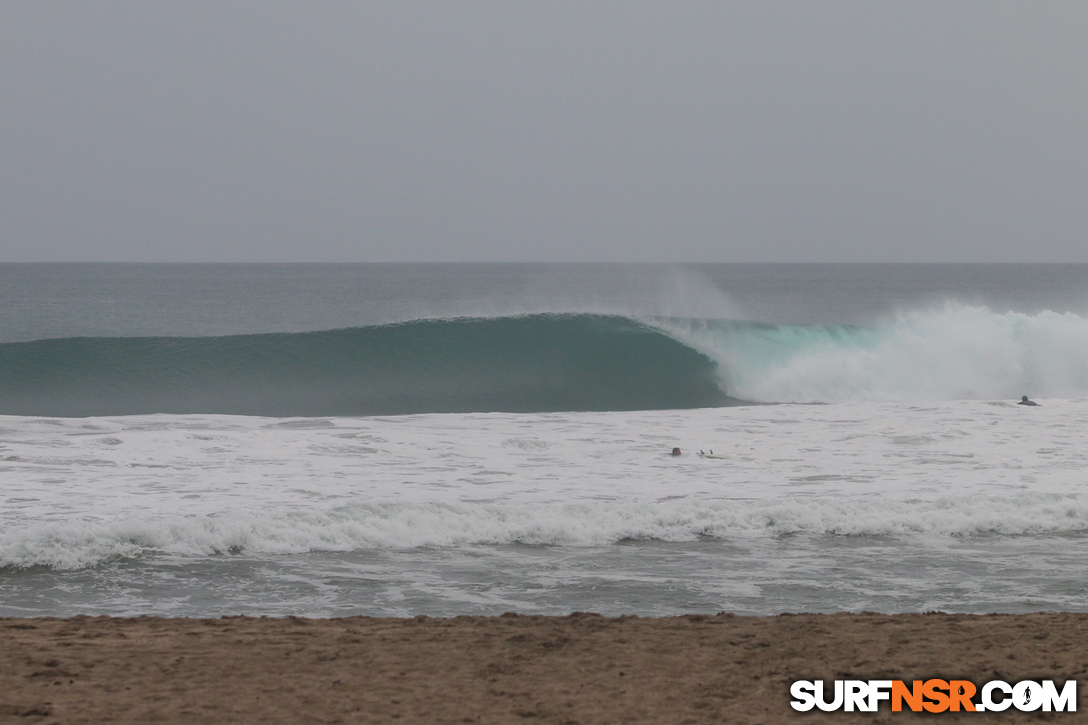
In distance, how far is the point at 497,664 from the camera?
4555 mm

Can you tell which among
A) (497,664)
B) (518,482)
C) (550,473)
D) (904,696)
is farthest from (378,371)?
(904,696)

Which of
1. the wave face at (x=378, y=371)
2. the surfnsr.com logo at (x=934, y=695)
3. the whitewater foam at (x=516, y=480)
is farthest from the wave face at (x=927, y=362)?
the surfnsr.com logo at (x=934, y=695)

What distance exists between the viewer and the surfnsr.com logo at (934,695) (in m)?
4.00

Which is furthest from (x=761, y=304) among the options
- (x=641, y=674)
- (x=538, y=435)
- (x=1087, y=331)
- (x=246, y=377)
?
(x=641, y=674)

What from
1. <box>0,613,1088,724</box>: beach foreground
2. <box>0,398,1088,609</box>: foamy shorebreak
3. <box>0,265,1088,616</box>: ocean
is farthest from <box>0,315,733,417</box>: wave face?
<box>0,613,1088,724</box>: beach foreground

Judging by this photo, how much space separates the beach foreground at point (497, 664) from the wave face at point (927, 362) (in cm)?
1447

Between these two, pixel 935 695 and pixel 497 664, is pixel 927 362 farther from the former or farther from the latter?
pixel 497 664

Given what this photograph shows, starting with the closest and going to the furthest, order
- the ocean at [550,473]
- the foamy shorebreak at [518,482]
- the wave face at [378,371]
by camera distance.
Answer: the ocean at [550,473]
the foamy shorebreak at [518,482]
the wave face at [378,371]

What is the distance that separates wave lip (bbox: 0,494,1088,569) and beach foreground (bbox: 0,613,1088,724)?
2.10 meters

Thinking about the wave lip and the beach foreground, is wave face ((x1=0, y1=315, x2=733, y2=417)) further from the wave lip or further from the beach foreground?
the beach foreground

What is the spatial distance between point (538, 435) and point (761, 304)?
173 feet

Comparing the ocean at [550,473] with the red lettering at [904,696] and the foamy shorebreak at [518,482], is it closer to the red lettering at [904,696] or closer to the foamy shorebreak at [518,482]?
the foamy shorebreak at [518,482]

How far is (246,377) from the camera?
66.3ft

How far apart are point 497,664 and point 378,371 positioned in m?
16.7
